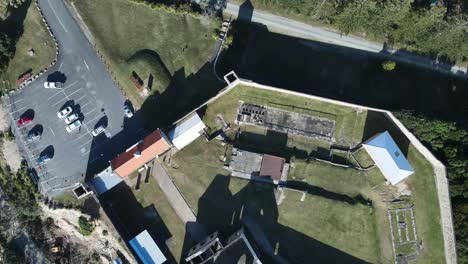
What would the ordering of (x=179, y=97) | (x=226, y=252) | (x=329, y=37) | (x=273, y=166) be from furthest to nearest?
1. (x=329, y=37)
2. (x=179, y=97)
3. (x=273, y=166)
4. (x=226, y=252)

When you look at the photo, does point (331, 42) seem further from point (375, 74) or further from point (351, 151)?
point (351, 151)

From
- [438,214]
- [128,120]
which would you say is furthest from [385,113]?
[128,120]

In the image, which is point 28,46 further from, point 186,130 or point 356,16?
point 356,16

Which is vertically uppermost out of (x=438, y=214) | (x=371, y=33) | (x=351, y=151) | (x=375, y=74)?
(x=371, y=33)

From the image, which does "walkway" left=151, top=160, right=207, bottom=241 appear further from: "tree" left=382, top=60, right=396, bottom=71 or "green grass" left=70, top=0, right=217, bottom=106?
"tree" left=382, top=60, right=396, bottom=71

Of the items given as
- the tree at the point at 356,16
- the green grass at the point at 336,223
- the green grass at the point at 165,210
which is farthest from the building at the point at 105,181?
the tree at the point at 356,16

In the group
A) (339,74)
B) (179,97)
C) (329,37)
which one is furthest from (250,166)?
(329,37)
